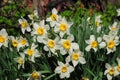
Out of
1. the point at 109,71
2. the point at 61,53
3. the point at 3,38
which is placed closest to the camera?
the point at 61,53

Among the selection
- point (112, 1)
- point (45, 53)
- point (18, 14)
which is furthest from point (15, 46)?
point (112, 1)

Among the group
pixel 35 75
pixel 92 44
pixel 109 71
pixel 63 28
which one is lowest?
pixel 109 71

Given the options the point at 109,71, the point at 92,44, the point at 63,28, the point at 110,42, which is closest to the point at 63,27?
the point at 63,28

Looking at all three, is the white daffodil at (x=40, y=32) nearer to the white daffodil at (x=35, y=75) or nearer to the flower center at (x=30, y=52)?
the flower center at (x=30, y=52)

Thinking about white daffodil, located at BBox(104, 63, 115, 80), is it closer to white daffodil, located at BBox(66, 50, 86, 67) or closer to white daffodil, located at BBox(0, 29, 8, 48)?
white daffodil, located at BBox(66, 50, 86, 67)

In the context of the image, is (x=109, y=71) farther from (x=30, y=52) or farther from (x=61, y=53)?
(x=30, y=52)

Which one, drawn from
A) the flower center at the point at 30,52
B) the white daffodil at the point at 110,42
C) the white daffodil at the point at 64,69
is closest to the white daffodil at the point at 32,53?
the flower center at the point at 30,52

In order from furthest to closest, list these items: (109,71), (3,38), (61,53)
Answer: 1. (3,38)
2. (109,71)
3. (61,53)

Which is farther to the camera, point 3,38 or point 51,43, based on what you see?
point 3,38
